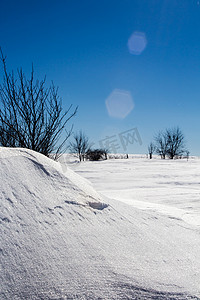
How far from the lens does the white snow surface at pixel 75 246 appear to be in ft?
2.89

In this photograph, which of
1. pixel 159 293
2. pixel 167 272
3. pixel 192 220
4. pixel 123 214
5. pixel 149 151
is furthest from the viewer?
pixel 149 151

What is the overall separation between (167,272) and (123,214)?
562 mm

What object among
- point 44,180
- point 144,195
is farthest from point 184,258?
point 144,195

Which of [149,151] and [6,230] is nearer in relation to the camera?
[6,230]

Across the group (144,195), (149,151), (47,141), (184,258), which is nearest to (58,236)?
(184,258)

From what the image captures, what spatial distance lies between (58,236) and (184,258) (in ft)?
2.57

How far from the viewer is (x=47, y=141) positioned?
13.3 ft

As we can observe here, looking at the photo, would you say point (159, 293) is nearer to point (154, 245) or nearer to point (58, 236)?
point (154, 245)

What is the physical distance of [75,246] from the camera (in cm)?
105

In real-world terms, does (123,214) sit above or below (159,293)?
above

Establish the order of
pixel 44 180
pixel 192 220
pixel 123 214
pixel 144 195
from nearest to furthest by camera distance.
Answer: pixel 44 180, pixel 123 214, pixel 192 220, pixel 144 195

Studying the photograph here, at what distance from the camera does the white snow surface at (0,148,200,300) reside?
34.7 inches

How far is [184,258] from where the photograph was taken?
122cm

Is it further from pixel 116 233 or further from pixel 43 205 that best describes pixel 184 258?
pixel 43 205
